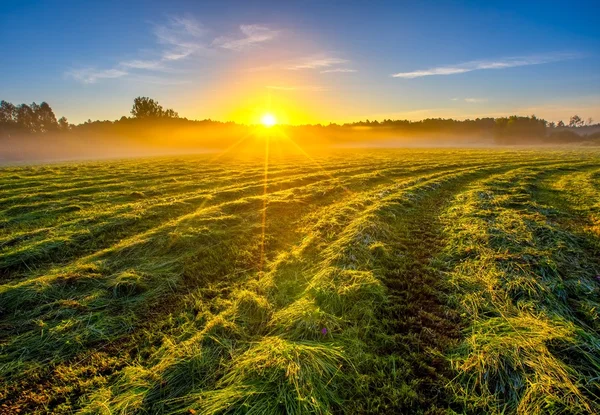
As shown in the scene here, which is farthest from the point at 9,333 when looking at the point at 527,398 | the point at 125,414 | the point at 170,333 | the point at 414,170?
the point at 414,170

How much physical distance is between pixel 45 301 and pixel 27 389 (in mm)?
2375

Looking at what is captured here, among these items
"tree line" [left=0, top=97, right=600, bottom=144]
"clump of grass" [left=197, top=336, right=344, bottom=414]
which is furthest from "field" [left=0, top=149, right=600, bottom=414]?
"tree line" [left=0, top=97, right=600, bottom=144]

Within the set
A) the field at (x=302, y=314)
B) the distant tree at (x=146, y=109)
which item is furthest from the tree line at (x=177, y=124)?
the field at (x=302, y=314)

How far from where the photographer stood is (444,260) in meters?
7.05

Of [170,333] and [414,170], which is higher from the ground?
[414,170]

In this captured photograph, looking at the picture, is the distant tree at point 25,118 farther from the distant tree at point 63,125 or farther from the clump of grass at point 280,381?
the clump of grass at point 280,381

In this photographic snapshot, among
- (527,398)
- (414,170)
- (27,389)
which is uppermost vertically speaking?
(414,170)

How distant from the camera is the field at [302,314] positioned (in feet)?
11.1

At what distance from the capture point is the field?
3387mm

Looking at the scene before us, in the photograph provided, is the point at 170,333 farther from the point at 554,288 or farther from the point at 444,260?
the point at 554,288

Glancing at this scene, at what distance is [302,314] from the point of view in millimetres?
4711

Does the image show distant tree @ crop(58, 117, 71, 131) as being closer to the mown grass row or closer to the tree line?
the tree line

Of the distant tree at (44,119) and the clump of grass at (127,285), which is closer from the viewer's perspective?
the clump of grass at (127,285)

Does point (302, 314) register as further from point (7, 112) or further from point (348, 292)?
point (7, 112)
